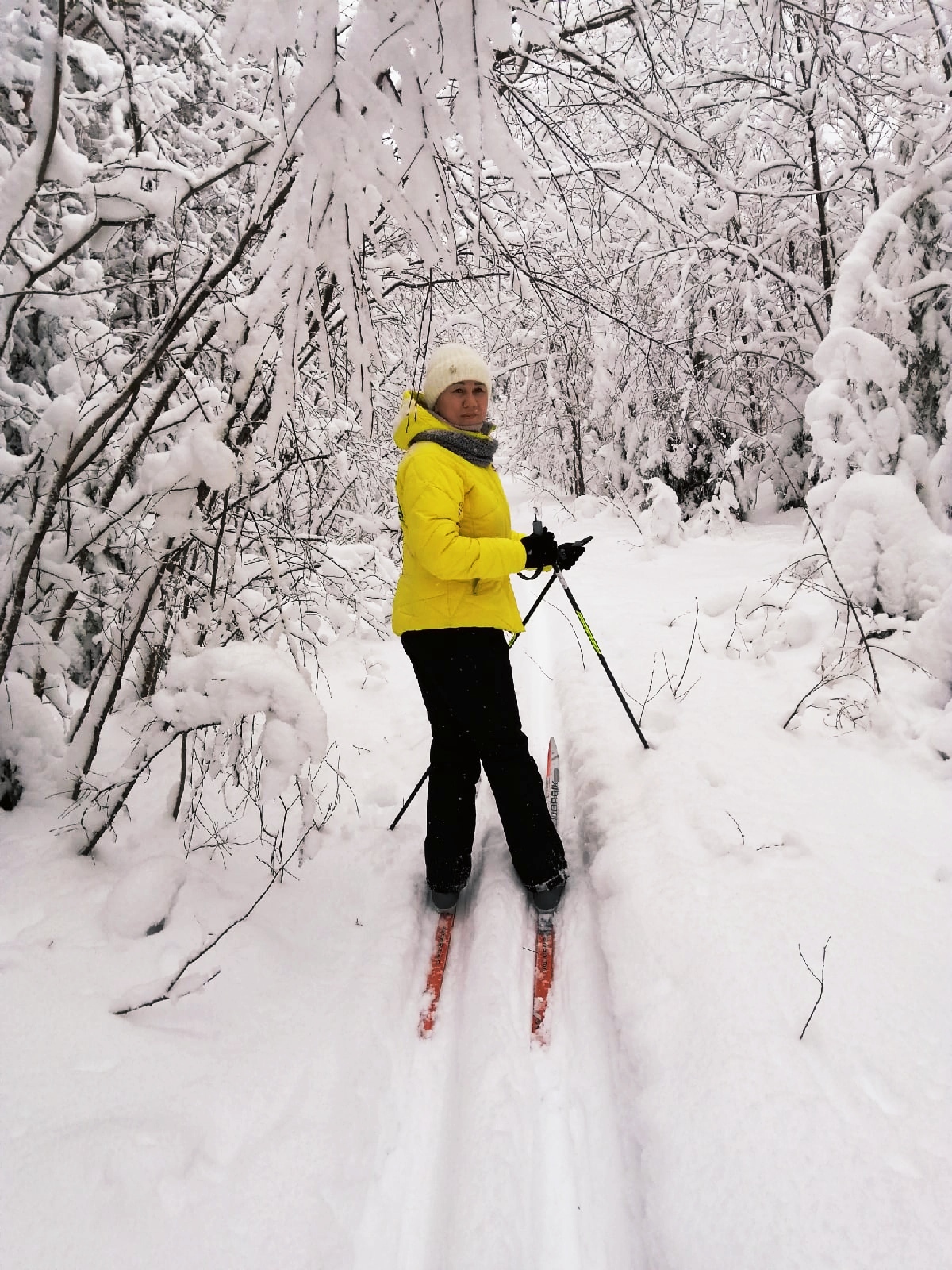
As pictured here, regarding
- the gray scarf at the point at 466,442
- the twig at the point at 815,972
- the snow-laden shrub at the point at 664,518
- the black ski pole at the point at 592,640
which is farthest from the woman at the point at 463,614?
the snow-laden shrub at the point at 664,518

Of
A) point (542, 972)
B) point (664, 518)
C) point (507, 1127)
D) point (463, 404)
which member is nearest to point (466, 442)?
point (463, 404)

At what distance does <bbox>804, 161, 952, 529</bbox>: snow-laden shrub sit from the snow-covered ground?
186 cm

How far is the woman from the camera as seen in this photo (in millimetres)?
2557

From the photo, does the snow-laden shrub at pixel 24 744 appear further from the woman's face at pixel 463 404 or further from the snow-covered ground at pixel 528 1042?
the woman's face at pixel 463 404

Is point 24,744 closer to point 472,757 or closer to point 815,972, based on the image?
point 472,757

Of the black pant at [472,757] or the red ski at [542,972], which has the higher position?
the black pant at [472,757]

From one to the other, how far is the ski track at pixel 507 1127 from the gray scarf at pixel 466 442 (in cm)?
193

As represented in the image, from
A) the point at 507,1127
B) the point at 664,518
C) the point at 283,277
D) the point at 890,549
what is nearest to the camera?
the point at 283,277

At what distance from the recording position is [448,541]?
98.3 inches

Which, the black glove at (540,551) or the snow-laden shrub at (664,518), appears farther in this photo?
the snow-laden shrub at (664,518)

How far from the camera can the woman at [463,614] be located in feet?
8.39

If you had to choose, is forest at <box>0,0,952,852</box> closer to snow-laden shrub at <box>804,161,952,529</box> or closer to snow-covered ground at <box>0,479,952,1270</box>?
snow-laden shrub at <box>804,161,952,529</box>

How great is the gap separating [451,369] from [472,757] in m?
1.69

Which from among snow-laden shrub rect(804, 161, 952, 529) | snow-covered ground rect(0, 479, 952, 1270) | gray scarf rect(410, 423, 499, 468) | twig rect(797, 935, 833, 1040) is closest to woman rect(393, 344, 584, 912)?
gray scarf rect(410, 423, 499, 468)
